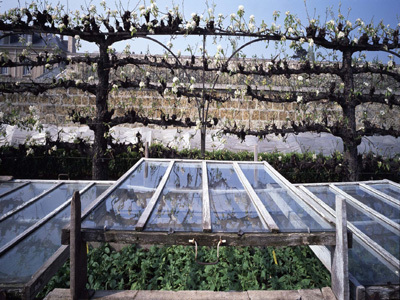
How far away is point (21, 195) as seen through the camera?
3.53 meters

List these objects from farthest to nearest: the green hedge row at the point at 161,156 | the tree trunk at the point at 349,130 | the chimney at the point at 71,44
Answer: the chimney at the point at 71,44, the green hedge row at the point at 161,156, the tree trunk at the point at 349,130

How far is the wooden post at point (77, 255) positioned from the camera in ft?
6.59

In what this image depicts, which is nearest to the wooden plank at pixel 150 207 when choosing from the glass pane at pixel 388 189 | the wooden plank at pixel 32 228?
the wooden plank at pixel 32 228

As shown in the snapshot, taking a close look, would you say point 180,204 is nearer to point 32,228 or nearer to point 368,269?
point 32,228

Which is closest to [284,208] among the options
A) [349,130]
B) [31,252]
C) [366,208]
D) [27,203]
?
[366,208]

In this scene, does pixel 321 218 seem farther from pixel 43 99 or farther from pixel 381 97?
pixel 43 99

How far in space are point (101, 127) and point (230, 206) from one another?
11.5 ft

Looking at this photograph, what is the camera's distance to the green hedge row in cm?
605

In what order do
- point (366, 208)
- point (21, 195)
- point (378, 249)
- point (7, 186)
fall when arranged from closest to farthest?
1. point (378, 249)
2. point (366, 208)
3. point (21, 195)
4. point (7, 186)

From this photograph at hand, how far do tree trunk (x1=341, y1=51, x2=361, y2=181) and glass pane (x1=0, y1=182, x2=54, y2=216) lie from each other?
432 cm

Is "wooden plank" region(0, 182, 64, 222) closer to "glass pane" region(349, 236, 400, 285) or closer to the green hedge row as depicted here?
the green hedge row

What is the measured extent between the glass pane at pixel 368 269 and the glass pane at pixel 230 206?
2.14 ft

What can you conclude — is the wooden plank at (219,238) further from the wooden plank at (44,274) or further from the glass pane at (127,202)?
the wooden plank at (44,274)

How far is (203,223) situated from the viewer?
2.12 metres
